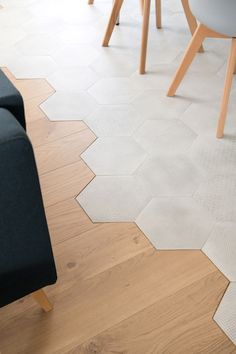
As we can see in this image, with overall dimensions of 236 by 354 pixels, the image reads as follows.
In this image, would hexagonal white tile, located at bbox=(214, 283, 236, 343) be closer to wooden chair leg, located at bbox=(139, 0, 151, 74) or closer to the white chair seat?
the white chair seat

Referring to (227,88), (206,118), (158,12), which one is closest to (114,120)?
(206,118)

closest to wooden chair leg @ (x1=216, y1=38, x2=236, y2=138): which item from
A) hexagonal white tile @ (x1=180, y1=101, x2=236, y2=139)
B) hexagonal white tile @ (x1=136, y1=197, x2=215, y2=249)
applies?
hexagonal white tile @ (x1=180, y1=101, x2=236, y2=139)

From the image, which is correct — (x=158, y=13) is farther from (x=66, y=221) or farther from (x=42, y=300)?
(x=42, y=300)

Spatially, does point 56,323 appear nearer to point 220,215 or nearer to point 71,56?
point 220,215

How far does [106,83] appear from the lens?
226cm

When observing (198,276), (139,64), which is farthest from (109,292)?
(139,64)

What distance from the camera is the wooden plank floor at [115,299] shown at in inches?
49.3

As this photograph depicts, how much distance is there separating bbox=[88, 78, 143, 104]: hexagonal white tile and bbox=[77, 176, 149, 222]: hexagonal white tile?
0.57 metres

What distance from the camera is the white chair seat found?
1753mm

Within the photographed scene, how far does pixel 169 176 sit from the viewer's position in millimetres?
1747

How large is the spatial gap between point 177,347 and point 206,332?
0.34ft

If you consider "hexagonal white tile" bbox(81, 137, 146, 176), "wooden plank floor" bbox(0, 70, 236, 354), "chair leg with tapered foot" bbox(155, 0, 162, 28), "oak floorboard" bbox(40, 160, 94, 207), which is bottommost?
"wooden plank floor" bbox(0, 70, 236, 354)

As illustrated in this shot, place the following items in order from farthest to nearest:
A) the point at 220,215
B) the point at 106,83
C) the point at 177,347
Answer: the point at 106,83, the point at 220,215, the point at 177,347

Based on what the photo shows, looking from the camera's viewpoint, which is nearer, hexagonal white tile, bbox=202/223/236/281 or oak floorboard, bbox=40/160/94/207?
hexagonal white tile, bbox=202/223/236/281
